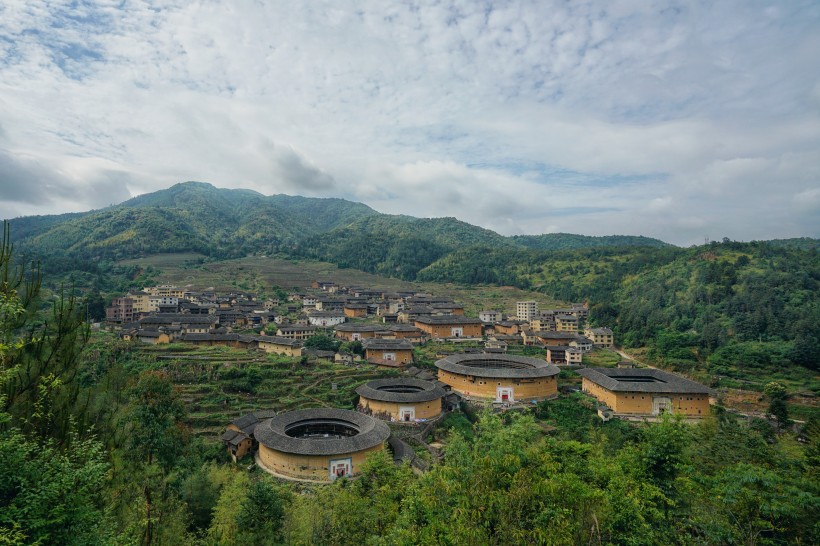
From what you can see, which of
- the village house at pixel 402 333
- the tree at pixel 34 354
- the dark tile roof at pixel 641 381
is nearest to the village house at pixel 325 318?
the village house at pixel 402 333

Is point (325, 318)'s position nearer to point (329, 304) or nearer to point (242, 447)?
point (329, 304)

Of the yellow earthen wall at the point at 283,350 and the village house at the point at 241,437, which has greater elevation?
the yellow earthen wall at the point at 283,350

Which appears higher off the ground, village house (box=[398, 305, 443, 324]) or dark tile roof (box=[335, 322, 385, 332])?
village house (box=[398, 305, 443, 324])

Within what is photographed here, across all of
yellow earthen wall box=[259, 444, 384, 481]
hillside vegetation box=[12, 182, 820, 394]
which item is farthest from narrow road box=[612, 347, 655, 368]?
yellow earthen wall box=[259, 444, 384, 481]

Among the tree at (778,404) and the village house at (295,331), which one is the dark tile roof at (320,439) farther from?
the tree at (778,404)

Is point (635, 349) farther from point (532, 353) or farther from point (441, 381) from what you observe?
point (441, 381)

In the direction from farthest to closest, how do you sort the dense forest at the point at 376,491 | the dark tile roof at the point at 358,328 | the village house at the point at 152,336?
the dark tile roof at the point at 358,328, the village house at the point at 152,336, the dense forest at the point at 376,491

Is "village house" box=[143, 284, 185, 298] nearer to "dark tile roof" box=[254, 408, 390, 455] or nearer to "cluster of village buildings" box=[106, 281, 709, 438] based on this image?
"cluster of village buildings" box=[106, 281, 709, 438]
